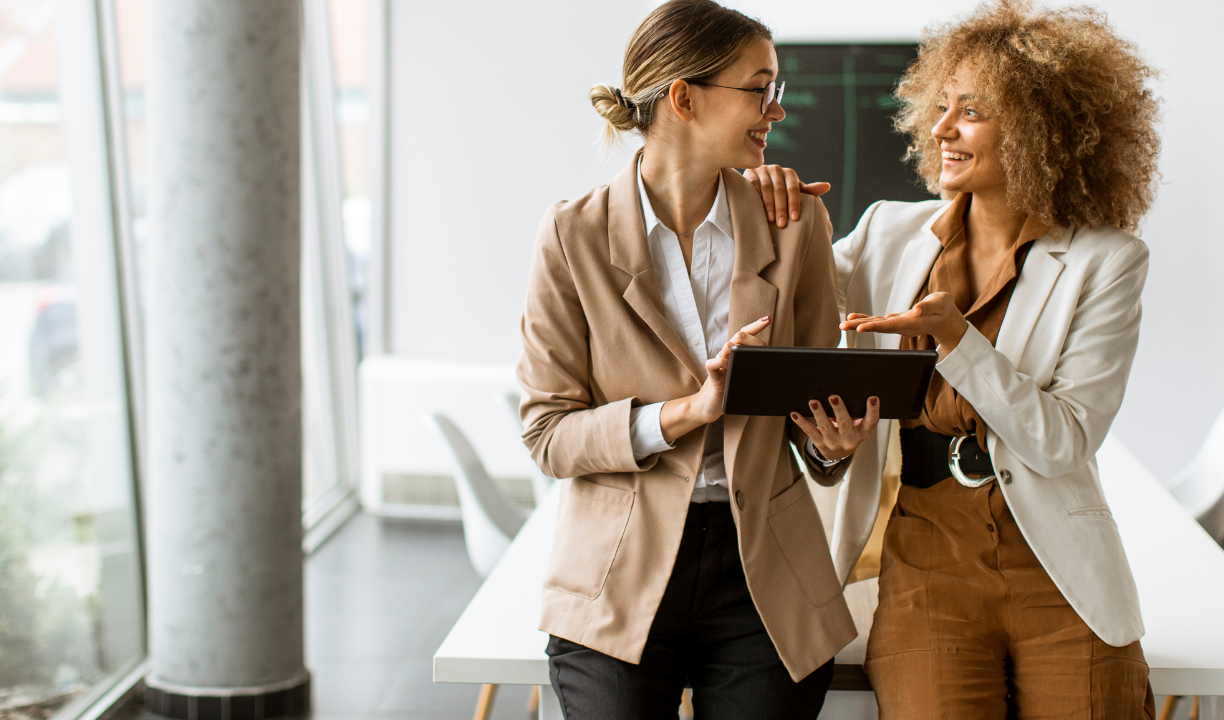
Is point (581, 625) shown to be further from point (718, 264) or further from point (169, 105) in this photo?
point (169, 105)

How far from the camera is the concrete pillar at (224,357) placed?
2.62m

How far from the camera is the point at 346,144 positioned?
5203 millimetres

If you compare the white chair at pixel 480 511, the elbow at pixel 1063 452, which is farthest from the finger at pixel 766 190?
the white chair at pixel 480 511

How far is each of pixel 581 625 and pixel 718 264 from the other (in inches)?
24.3

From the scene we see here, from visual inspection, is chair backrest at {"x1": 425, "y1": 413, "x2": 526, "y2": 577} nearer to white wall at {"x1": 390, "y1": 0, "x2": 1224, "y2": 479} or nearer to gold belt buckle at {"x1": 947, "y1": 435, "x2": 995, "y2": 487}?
gold belt buckle at {"x1": 947, "y1": 435, "x2": 995, "y2": 487}

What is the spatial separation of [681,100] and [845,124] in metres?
2.98

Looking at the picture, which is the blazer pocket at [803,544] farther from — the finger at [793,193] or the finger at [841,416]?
the finger at [793,193]

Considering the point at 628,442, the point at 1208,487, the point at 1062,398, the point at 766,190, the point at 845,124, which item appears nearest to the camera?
the point at 628,442

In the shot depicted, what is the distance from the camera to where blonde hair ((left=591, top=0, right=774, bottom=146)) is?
5.20 feet

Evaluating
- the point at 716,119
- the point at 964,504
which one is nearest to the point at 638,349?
the point at 716,119

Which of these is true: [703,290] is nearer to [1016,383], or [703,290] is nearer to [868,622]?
[1016,383]

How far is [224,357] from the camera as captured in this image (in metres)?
2.69

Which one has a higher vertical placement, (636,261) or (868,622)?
(636,261)

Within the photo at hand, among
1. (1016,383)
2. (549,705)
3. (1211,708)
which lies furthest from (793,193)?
(1211,708)
